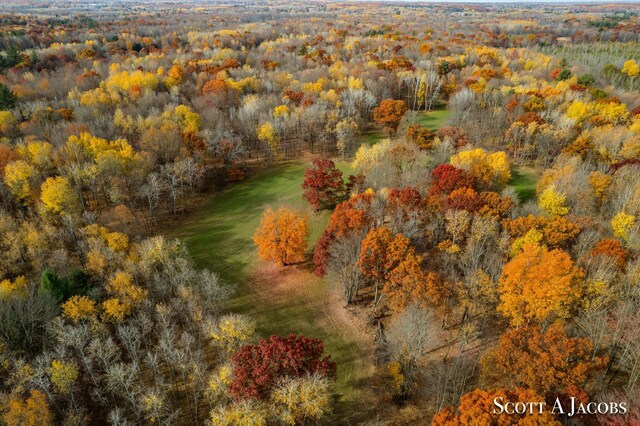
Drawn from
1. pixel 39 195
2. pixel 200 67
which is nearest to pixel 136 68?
pixel 200 67

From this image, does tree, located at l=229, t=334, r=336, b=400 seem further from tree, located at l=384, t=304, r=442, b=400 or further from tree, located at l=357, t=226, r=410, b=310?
tree, located at l=357, t=226, r=410, b=310

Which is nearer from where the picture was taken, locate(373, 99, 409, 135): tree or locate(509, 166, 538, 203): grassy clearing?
locate(509, 166, 538, 203): grassy clearing

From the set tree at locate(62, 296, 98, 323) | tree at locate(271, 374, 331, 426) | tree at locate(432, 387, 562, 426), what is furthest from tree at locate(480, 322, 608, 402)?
tree at locate(62, 296, 98, 323)

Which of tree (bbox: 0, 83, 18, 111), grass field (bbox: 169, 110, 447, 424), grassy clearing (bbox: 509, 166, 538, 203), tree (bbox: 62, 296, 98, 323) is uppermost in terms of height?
tree (bbox: 0, 83, 18, 111)

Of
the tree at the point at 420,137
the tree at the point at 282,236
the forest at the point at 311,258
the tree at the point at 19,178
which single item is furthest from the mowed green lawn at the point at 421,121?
the tree at the point at 19,178

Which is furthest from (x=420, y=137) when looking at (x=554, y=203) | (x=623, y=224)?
(x=623, y=224)

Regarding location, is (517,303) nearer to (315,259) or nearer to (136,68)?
(315,259)

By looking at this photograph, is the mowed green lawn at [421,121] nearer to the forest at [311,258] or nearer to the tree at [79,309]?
the forest at [311,258]
